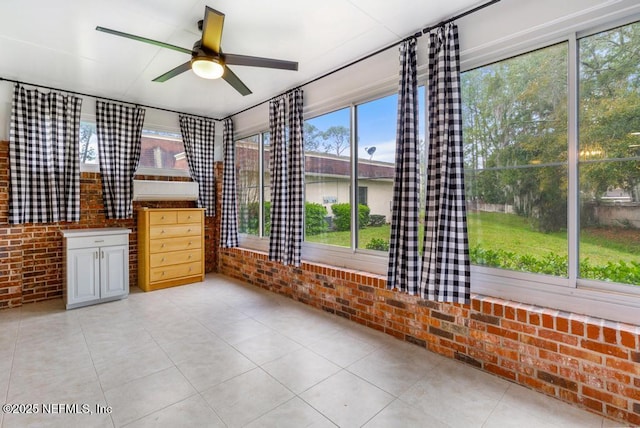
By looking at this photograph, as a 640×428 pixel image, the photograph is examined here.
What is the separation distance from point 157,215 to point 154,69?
191 cm

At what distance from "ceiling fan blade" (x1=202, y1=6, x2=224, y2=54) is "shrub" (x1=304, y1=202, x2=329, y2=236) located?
2027mm

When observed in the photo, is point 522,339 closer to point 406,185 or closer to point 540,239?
point 540,239

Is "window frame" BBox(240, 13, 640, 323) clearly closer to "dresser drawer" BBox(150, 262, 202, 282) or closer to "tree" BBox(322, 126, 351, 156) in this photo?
"tree" BBox(322, 126, 351, 156)

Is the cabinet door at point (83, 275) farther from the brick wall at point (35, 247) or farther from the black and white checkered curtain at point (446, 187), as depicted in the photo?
the black and white checkered curtain at point (446, 187)

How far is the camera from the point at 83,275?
359 cm

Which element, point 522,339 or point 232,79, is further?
point 232,79

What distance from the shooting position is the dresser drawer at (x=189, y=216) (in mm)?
4438

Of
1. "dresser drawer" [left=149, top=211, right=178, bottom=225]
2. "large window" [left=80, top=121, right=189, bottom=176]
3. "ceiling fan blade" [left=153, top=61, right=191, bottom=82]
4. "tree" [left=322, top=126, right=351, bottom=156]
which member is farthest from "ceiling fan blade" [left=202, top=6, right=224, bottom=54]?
"large window" [left=80, top=121, right=189, bottom=176]

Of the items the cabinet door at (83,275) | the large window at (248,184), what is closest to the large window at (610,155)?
the large window at (248,184)

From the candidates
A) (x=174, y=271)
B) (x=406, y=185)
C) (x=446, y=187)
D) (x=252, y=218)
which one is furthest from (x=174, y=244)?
(x=446, y=187)

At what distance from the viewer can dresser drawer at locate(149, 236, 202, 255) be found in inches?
166

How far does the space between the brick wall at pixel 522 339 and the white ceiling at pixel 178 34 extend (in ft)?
7.22

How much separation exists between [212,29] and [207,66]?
1.10ft

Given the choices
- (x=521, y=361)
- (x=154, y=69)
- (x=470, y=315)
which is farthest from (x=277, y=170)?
(x=521, y=361)
